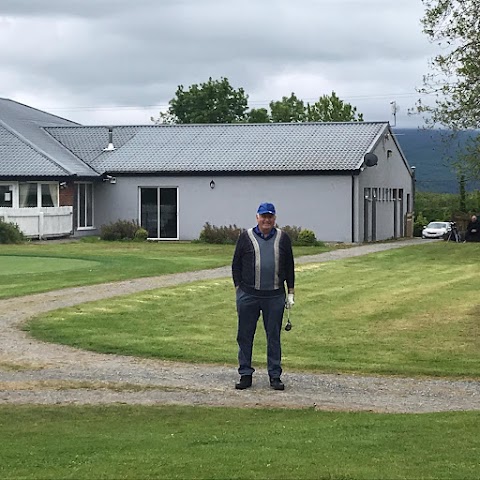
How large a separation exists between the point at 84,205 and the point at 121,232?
3585 mm

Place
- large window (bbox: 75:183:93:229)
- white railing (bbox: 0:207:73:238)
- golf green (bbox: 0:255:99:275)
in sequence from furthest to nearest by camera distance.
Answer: large window (bbox: 75:183:93:229) → white railing (bbox: 0:207:73:238) → golf green (bbox: 0:255:99:275)

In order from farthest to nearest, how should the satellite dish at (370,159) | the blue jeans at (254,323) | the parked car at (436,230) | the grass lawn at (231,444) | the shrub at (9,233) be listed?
the parked car at (436,230) → the satellite dish at (370,159) → the shrub at (9,233) → the blue jeans at (254,323) → the grass lawn at (231,444)

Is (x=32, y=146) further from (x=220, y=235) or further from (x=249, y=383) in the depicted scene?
(x=249, y=383)

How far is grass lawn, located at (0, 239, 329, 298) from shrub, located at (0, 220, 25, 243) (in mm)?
582

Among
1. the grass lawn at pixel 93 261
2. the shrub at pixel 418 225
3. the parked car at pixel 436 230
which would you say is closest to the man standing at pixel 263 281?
the grass lawn at pixel 93 261

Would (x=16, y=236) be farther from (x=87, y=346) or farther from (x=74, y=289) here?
(x=87, y=346)

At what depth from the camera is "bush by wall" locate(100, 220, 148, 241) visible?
45719 millimetres

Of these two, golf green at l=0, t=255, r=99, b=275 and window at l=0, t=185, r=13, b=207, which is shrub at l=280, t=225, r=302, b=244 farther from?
golf green at l=0, t=255, r=99, b=275

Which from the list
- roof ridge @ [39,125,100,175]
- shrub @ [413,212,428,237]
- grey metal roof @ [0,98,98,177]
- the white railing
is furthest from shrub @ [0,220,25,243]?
shrub @ [413,212,428,237]

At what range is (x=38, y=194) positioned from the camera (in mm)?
45312

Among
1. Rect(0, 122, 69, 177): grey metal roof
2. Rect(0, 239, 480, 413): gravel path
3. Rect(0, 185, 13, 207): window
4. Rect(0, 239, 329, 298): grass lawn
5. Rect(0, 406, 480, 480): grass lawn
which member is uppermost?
Rect(0, 122, 69, 177): grey metal roof

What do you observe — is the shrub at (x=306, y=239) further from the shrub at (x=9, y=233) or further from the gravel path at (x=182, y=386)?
the gravel path at (x=182, y=386)

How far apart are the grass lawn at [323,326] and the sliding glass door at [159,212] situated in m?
21.5

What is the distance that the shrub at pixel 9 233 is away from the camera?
40469 millimetres
